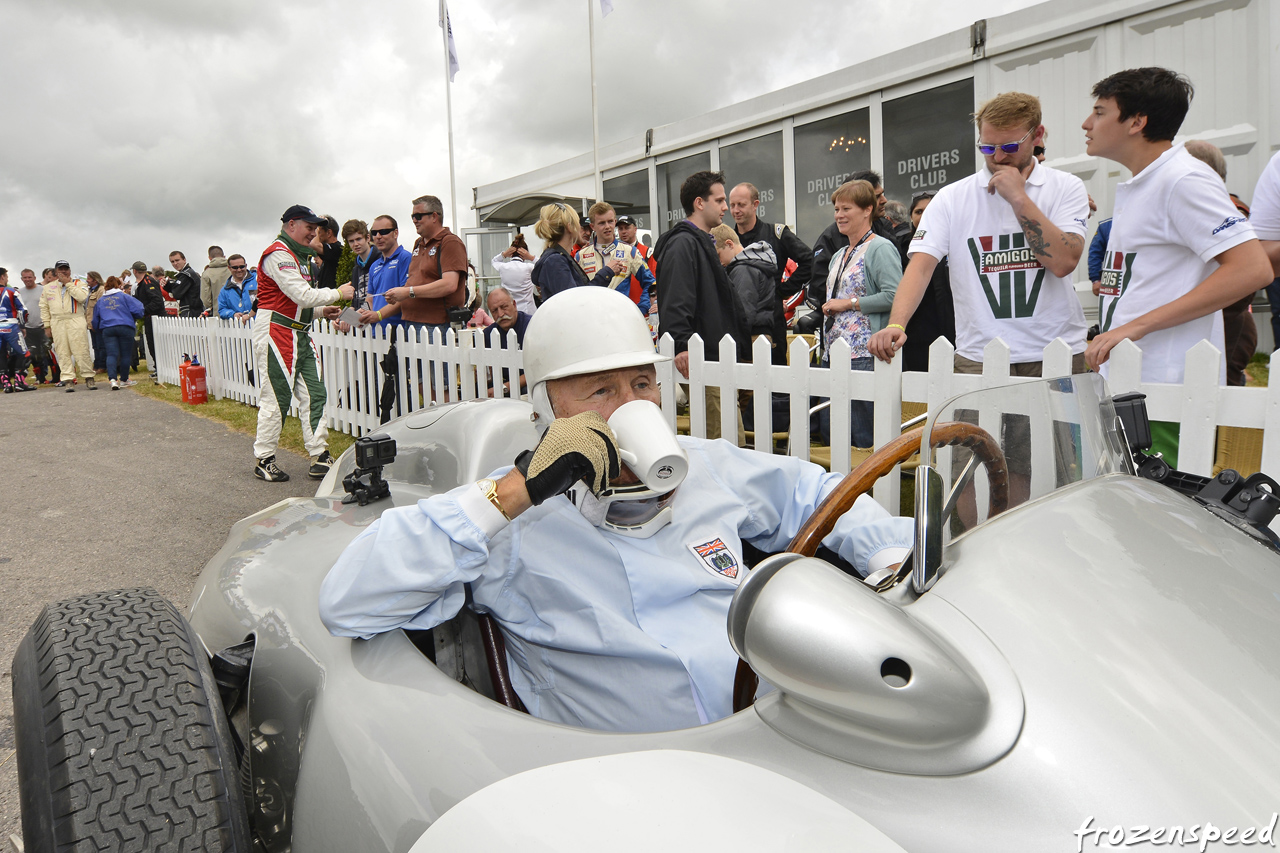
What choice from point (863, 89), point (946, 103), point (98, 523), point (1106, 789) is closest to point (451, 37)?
point (863, 89)

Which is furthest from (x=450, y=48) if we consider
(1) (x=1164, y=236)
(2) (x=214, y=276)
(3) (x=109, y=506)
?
(1) (x=1164, y=236)

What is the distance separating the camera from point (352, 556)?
1439mm

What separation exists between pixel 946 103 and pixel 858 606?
735 cm

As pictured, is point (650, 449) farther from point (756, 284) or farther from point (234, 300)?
point (234, 300)

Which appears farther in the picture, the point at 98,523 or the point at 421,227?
the point at 421,227

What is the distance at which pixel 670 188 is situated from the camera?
Result: 10.1 meters

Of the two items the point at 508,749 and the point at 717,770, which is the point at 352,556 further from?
the point at 717,770

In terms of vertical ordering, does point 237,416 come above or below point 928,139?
below

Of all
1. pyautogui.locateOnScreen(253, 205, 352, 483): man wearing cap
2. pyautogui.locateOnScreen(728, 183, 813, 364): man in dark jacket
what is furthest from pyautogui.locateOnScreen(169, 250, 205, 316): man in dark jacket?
pyautogui.locateOnScreen(728, 183, 813, 364): man in dark jacket

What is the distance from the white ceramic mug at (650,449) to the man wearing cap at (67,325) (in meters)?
15.5

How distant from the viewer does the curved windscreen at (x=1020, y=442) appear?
102 cm

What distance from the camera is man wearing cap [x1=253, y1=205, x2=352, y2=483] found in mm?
5844

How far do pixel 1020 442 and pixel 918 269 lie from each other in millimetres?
2436

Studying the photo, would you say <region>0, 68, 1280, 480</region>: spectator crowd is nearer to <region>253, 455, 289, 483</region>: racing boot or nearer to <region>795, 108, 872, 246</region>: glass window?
<region>253, 455, 289, 483</region>: racing boot
